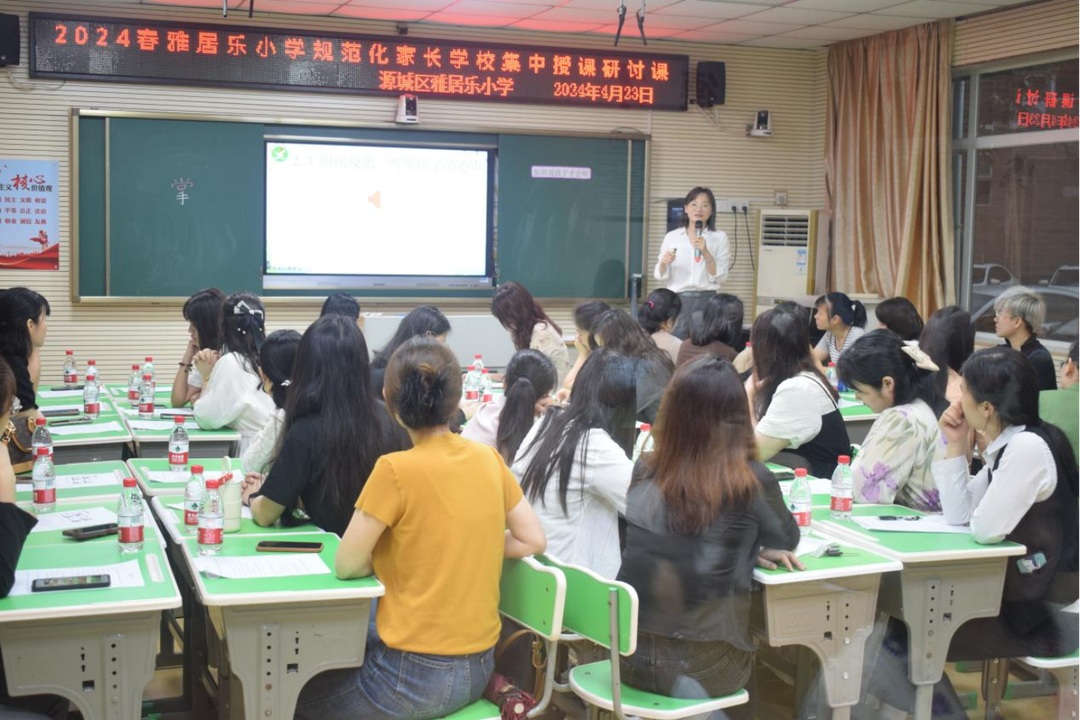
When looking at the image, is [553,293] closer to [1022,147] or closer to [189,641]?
[1022,147]

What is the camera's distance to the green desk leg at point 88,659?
243 centimetres

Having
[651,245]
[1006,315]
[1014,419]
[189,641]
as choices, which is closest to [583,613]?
[1014,419]

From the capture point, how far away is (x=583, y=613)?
8.72ft

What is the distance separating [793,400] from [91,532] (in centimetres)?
238

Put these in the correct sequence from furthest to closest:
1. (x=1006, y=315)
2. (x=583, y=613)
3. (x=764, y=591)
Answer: (x=1006, y=315), (x=764, y=591), (x=583, y=613)

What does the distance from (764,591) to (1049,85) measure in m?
5.50

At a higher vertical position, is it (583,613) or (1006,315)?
(1006,315)

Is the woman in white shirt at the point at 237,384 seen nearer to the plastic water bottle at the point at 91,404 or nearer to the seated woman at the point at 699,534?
the plastic water bottle at the point at 91,404

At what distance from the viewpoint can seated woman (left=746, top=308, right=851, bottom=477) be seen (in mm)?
4062

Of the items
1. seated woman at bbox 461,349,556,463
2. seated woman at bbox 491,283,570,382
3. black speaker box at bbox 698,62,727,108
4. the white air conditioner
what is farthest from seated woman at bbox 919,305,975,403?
black speaker box at bbox 698,62,727,108

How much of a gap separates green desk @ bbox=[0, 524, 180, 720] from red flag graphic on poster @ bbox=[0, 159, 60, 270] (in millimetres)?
5318

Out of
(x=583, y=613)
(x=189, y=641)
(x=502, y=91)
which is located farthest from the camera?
(x=502, y=91)

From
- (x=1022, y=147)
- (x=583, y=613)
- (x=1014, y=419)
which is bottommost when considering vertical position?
(x=583, y=613)

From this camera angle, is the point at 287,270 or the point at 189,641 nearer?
the point at 189,641
